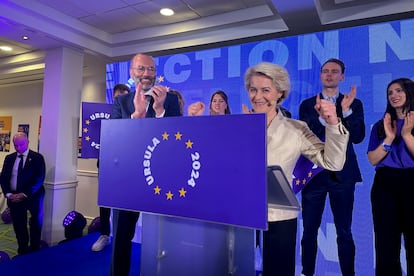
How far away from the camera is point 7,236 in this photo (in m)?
4.85

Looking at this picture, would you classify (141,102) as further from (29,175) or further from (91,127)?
(29,175)

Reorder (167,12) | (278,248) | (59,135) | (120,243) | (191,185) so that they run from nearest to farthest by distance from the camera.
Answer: (191,185)
(278,248)
(120,243)
(167,12)
(59,135)

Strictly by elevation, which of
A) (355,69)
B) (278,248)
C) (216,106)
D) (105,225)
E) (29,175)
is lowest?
(105,225)

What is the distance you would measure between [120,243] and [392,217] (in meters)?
2.32

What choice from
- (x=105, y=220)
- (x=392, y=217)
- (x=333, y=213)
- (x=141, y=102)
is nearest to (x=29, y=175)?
(x=105, y=220)

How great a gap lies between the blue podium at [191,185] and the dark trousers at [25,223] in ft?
10.2

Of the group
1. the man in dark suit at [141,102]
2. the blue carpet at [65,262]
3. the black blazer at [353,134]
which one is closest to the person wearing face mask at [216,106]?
the man in dark suit at [141,102]

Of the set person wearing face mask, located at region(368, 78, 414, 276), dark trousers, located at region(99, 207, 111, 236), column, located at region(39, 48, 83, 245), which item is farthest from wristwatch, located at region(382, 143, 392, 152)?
column, located at region(39, 48, 83, 245)

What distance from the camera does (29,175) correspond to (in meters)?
4.00

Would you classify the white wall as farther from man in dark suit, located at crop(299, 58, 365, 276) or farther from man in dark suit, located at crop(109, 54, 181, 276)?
man in dark suit, located at crop(299, 58, 365, 276)

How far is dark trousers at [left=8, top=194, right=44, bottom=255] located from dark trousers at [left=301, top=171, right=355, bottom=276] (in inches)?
138

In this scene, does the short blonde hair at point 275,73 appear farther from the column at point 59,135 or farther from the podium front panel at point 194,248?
A: the column at point 59,135

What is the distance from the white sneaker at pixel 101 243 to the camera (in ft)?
12.6

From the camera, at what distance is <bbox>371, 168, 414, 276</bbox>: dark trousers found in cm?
251
